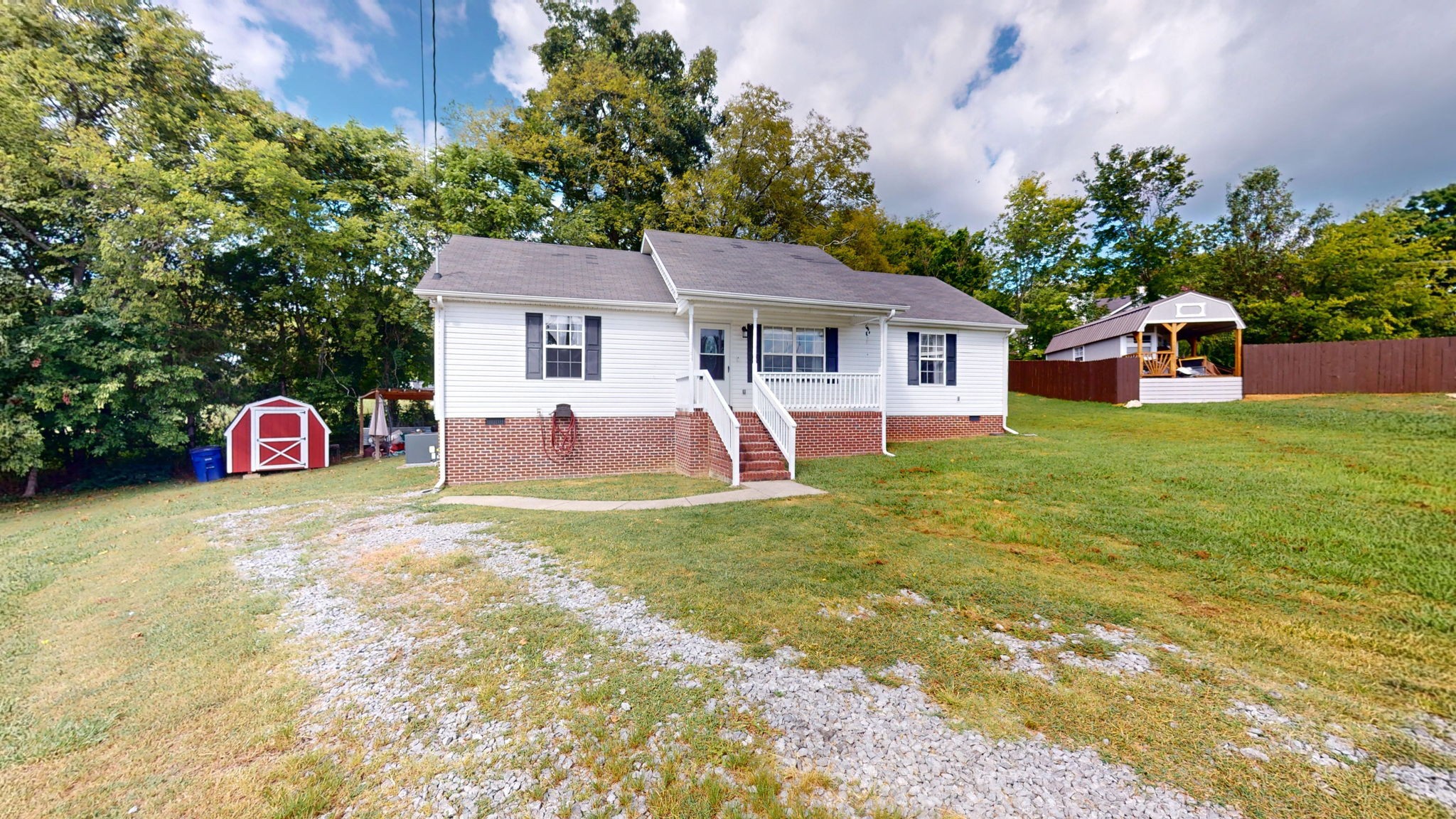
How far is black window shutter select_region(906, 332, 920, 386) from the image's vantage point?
13695 millimetres

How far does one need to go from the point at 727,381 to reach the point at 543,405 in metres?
4.25

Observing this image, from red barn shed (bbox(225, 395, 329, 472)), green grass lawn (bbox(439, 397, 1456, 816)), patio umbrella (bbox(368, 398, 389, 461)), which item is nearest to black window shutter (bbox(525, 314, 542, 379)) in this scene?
green grass lawn (bbox(439, 397, 1456, 816))

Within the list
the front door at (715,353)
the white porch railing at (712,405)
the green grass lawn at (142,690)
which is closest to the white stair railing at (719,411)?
the white porch railing at (712,405)

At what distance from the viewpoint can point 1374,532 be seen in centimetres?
512

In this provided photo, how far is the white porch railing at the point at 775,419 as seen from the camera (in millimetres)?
9617

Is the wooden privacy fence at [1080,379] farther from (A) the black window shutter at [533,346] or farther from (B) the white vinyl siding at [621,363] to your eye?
(A) the black window shutter at [533,346]

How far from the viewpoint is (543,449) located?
11.1m

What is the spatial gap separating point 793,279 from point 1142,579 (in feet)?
30.7

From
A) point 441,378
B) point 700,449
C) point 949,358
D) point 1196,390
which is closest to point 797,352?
point 700,449

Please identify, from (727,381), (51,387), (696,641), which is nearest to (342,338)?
(51,387)

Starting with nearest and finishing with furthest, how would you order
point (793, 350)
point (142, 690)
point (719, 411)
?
point (142, 690)
point (719, 411)
point (793, 350)

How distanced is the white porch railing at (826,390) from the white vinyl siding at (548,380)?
2475 mm

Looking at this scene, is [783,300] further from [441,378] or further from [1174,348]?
[1174,348]

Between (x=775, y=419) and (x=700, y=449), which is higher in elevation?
(x=775, y=419)
